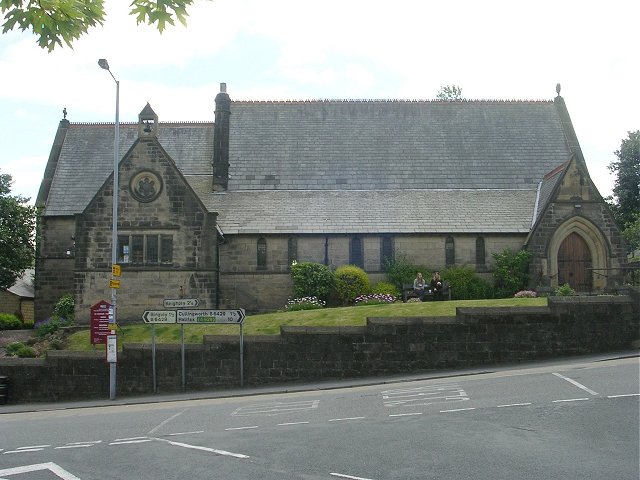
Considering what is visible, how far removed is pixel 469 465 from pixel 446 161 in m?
29.4

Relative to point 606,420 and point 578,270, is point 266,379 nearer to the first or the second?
point 606,420

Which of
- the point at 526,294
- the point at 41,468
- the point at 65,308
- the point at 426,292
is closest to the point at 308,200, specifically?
the point at 426,292

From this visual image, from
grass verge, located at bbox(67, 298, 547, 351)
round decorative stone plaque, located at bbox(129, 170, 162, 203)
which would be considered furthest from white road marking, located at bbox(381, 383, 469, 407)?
round decorative stone plaque, located at bbox(129, 170, 162, 203)

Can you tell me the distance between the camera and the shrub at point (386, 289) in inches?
1277

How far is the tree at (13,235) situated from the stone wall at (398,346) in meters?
26.5

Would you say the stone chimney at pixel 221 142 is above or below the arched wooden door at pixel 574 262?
above

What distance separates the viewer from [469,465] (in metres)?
10.0

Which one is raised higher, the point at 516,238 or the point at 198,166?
the point at 198,166

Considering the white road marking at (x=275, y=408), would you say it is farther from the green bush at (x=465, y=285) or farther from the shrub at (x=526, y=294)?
the green bush at (x=465, y=285)

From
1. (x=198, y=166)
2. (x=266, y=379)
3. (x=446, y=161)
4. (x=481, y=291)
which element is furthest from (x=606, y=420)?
(x=198, y=166)

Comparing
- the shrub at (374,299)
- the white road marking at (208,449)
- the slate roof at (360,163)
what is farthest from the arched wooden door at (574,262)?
the white road marking at (208,449)

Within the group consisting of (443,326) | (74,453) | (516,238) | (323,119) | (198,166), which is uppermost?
(323,119)

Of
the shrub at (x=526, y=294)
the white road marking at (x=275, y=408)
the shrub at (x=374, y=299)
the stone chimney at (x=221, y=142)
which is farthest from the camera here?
the stone chimney at (x=221, y=142)

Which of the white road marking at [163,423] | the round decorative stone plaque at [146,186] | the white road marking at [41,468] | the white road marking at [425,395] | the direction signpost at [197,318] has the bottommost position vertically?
the white road marking at [163,423]
